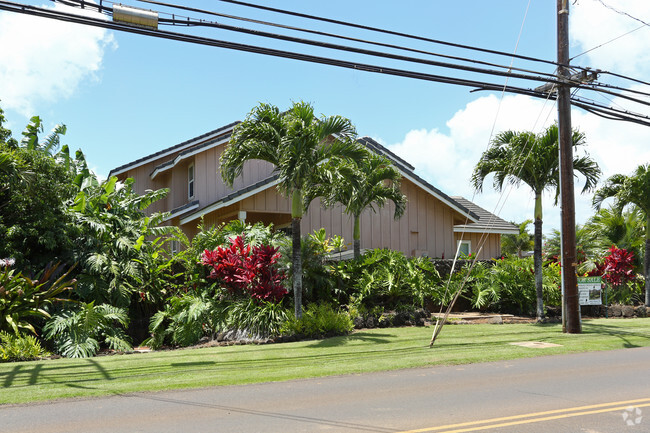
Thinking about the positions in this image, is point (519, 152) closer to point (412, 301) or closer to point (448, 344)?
point (412, 301)

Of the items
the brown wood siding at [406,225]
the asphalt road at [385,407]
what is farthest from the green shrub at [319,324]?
the brown wood siding at [406,225]

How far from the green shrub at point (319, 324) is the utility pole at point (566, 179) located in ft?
18.7

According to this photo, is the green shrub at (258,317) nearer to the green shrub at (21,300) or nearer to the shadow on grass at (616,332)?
the green shrub at (21,300)

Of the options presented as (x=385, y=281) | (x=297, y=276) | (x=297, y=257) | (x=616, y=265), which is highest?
(x=297, y=257)

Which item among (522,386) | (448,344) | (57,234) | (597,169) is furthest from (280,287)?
(597,169)

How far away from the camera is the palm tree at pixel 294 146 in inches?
524

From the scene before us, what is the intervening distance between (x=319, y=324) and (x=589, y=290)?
867 cm

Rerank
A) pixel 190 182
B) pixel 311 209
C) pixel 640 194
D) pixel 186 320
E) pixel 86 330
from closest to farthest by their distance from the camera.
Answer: pixel 86 330, pixel 186 320, pixel 640 194, pixel 311 209, pixel 190 182

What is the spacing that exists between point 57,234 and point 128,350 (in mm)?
3526

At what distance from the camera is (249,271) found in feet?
47.2

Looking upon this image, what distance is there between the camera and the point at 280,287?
14.4 m

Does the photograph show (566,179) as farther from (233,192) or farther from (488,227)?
(233,192)

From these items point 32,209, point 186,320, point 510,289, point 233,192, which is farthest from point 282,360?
point 233,192

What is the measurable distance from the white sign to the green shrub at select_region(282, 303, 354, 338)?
282 inches
